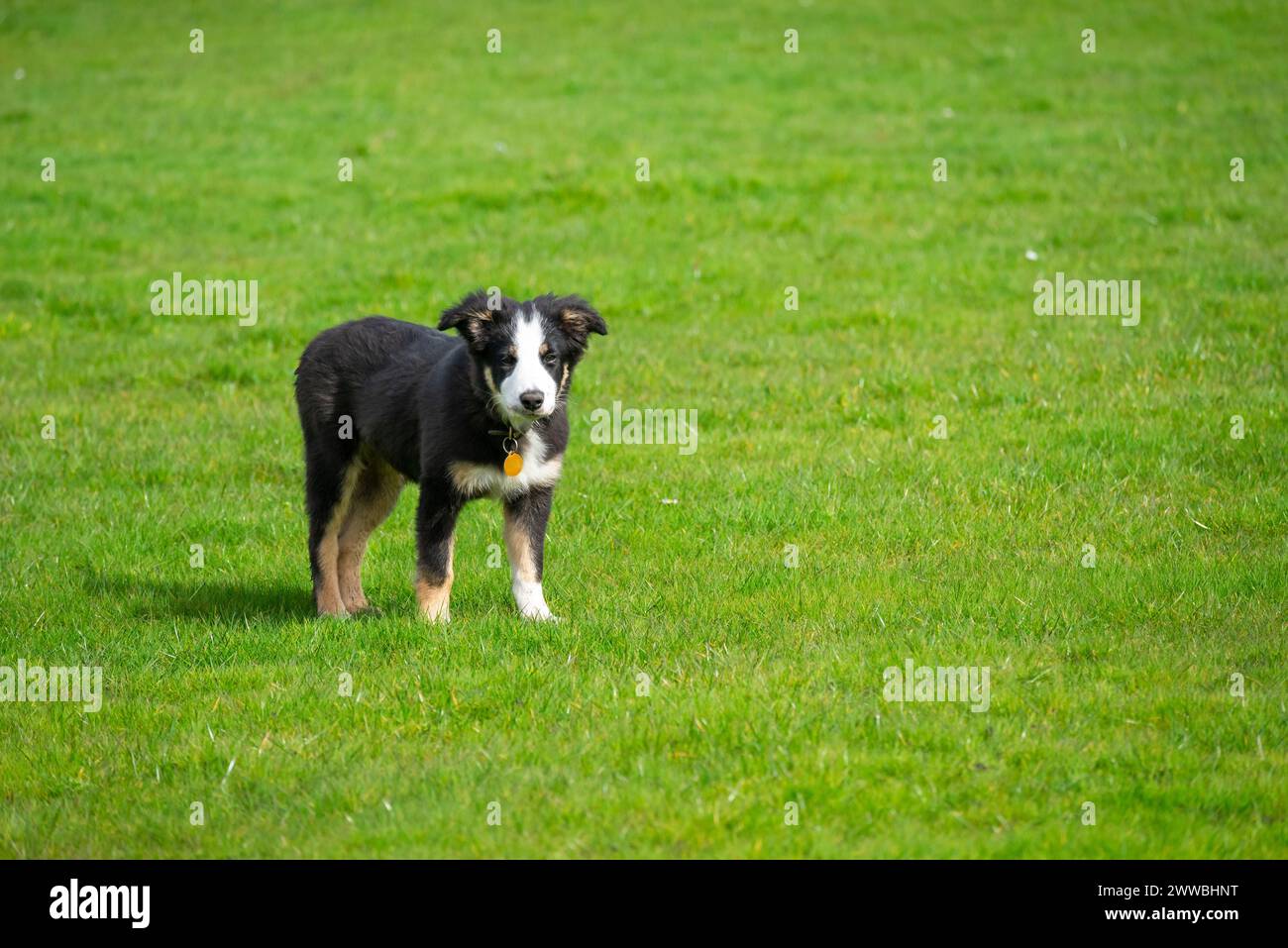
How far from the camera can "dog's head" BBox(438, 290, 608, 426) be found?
23.8ft

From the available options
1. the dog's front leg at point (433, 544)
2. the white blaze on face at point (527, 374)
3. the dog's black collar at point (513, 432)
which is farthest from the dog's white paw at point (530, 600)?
the white blaze on face at point (527, 374)

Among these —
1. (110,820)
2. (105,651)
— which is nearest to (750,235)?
(105,651)

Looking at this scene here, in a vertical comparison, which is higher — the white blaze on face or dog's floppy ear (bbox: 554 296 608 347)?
dog's floppy ear (bbox: 554 296 608 347)

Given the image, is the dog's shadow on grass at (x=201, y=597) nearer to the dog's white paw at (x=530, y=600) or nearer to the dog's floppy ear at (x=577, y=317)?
the dog's white paw at (x=530, y=600)

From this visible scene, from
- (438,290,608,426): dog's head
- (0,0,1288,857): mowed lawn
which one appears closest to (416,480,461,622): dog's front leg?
(0,0,1288,857): mowed lawn

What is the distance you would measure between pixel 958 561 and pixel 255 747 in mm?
4121

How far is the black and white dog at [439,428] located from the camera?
7589 mm

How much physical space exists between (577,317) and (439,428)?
3.04 feet

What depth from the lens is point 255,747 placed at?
20.7 feet

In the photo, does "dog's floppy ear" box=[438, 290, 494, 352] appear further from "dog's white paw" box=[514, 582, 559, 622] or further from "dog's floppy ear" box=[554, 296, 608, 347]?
"dog's white paw" box=[514, 582, 559, 622]

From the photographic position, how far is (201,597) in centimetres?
859

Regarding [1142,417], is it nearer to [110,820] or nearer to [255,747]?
[255,747]

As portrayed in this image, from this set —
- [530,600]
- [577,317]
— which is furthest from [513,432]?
[530,600]

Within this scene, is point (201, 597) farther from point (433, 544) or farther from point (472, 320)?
point (472, 320)
